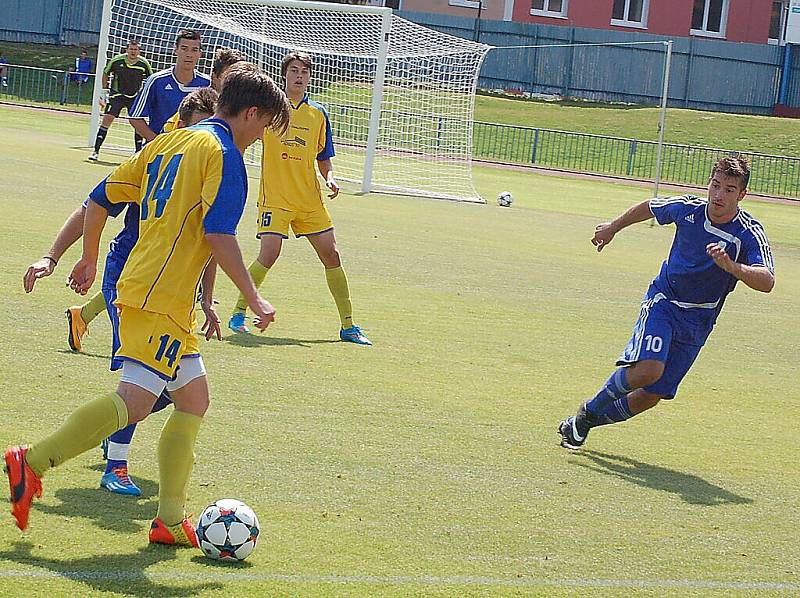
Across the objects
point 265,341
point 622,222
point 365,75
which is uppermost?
point 365,75

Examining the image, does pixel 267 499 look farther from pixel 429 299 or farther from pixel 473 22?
pixel 473 22

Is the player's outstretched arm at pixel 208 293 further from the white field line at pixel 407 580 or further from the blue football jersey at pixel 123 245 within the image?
the white field line at pixel 407 580

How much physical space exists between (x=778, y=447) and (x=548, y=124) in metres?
34.9

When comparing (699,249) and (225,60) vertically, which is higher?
(225,60)

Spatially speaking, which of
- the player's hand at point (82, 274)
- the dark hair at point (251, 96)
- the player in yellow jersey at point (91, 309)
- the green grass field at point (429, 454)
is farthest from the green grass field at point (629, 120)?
the dark hair at point (251, 96)

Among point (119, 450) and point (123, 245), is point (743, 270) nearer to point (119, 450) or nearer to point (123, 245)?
point (123, 245)

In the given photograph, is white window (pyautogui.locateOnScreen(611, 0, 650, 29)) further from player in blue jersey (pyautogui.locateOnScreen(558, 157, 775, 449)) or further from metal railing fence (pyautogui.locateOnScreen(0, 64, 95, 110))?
player in blue jersey (pyautogui.locateOnScreen(558, 157, 775, 449))

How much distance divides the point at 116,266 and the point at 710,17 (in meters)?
51.5

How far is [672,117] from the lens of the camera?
44.4 meters

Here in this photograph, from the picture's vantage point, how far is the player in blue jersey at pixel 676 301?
7000 millimetres

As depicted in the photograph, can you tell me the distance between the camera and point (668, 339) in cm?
707

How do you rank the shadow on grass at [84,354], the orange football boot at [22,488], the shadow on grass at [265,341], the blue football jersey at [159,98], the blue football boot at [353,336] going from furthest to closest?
1. the blue football jersey at [159,98]
2. the blue football boot at [353,336]
3. the shadow on grass at [265,341]
4. the shadow on grass at [84,354]
5. the orange football boot at [22,488]

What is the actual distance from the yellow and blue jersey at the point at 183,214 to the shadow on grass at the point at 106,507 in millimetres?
927

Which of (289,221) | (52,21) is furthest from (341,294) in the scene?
(52,21)
